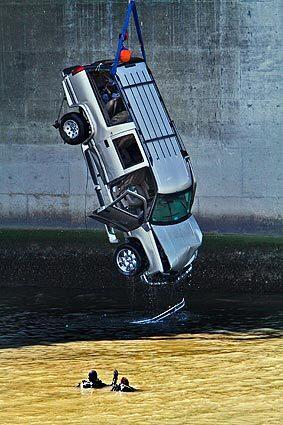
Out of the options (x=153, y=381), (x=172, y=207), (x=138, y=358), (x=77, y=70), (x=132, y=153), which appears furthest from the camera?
(x=172, y=207)

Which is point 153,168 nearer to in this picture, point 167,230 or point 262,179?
point 167,230

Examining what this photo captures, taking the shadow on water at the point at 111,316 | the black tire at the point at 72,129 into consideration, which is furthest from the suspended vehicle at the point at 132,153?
the shadow on water at the point at 111,316

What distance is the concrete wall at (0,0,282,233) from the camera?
29.4 metres

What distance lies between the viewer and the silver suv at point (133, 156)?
2628 centimetres

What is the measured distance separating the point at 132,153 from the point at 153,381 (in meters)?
4.16

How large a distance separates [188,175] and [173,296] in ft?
10.3

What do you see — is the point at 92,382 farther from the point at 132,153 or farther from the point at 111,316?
the point at 111,316

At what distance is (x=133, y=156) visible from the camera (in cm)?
2656

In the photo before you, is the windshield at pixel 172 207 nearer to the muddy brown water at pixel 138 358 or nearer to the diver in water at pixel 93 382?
the muddy brown water at pixel 138 358

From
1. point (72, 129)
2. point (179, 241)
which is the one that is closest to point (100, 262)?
point (179, 241)

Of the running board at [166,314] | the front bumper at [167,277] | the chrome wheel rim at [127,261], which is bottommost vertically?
the running board at [166,314]

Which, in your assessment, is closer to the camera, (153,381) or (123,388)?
(123,388)

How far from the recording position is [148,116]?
26.4m

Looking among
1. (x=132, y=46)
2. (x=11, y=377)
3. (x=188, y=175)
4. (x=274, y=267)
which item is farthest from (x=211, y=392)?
(x=132, y=46)
